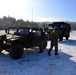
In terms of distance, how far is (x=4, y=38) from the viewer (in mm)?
10258

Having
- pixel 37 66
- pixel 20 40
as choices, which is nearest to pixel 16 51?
pixel 20 40

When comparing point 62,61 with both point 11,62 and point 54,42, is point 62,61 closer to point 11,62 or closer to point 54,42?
point 54,42

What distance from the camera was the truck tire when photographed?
9336 mm

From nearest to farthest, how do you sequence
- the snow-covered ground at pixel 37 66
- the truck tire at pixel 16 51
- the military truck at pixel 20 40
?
the snow-covered ground at pixel 37 66
the truck tire at pixel 16 51
the military truck at pixel 20 40

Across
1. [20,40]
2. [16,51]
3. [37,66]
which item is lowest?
[37,66]

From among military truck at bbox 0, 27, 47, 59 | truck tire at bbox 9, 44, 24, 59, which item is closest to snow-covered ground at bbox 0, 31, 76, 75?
truck tire at bbox 9, 44, 24, 59

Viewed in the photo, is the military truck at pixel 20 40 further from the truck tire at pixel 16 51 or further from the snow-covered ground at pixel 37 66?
the snow-covered ground at pixel 37 66

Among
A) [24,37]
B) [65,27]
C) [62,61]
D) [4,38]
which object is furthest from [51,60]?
[65,27]

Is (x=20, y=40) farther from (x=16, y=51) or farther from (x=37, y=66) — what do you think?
(x=37, y=66)

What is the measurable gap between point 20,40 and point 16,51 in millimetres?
780

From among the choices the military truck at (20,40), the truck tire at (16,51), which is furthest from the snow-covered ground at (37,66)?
the military truck at (20,40)

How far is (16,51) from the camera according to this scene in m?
9.45

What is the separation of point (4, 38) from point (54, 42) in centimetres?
282

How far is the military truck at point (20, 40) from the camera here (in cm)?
947
